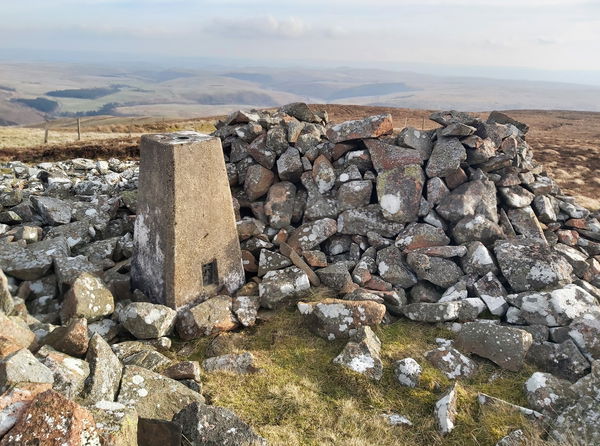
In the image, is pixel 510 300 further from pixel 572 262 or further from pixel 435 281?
pixel 572 262

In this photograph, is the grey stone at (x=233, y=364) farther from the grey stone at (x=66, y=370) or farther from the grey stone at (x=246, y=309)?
the grey stone at (x=66, y=370)

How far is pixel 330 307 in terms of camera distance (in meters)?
7.18

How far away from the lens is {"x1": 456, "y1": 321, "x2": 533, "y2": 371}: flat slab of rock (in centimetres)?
641

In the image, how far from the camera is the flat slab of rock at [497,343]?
21.0 ft

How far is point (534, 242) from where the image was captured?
8.35m

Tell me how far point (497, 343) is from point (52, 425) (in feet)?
19.2

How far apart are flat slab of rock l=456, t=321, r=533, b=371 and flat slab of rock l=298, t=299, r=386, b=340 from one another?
138 cm

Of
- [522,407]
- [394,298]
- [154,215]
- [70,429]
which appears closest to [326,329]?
[394,298]

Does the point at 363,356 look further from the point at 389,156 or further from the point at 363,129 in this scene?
the point at 363,129

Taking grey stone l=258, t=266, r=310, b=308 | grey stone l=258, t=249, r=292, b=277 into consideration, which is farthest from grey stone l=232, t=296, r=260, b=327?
grey stone l=258, t=249, r=292, b=277

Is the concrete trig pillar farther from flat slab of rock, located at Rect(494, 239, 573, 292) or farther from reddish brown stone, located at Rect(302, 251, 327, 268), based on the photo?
flat slab of rock, located at Rect(494, 239, 573, 292)

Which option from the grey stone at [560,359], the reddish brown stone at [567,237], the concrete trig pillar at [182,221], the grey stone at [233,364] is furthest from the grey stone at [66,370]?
the reddish brown stone at [567,237]

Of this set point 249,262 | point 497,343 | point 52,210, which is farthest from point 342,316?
point 52,210

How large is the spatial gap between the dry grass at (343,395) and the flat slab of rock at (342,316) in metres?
0.17
